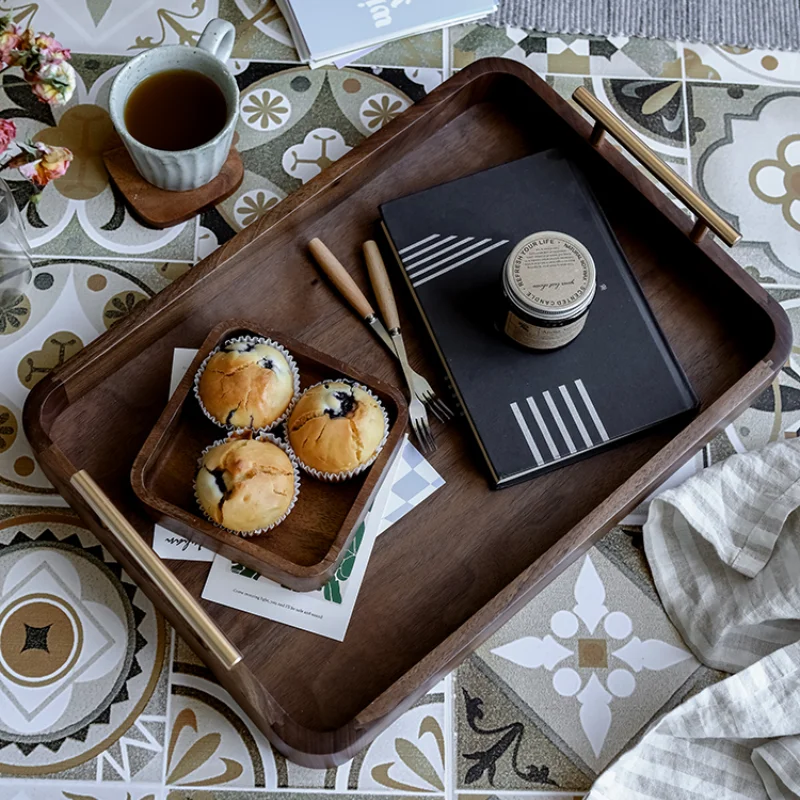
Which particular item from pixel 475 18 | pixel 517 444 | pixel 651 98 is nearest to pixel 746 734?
pixel 517 444

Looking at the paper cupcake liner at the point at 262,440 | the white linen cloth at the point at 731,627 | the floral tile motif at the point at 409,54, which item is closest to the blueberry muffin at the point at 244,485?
the paper cupcake liner at the point at 262,440

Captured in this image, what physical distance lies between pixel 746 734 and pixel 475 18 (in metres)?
0.79

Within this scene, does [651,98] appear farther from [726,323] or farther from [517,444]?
[517,444]

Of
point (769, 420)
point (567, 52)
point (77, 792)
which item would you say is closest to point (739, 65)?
point (567, 52)

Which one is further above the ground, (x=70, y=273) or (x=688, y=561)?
(x=70, y=273)

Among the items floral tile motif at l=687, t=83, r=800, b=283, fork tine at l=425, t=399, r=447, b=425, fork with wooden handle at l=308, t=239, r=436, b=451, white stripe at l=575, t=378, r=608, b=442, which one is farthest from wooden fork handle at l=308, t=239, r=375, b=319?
floral tile motif at l=687, t=83, r=800, b=283

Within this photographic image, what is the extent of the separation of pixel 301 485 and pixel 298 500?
14mm

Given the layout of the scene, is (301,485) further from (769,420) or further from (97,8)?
(97,8)

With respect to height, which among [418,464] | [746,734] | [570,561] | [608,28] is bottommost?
[746,734]

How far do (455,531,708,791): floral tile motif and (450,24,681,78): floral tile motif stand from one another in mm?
541

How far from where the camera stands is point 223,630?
0.82 metres

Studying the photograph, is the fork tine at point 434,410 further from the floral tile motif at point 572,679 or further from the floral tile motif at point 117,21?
the floral tile motif at point 117,21

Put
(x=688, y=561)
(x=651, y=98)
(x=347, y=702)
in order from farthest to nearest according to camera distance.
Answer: (x=651, y=98), (x=688, y=561), (x=347, y=702)

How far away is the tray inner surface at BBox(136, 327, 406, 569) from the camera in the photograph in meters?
0.82
